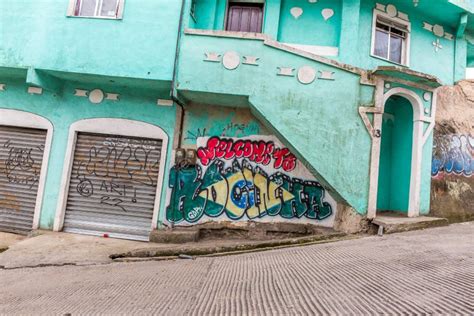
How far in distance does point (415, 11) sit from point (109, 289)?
985cm

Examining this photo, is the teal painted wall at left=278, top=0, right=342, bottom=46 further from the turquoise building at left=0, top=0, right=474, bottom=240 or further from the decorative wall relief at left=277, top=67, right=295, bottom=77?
the decorative wall relief at left=277, top=67, right=295, bottom=77

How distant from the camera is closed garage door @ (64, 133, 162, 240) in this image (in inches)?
309

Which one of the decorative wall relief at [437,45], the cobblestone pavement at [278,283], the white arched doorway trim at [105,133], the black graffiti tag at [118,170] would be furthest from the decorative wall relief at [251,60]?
the decorative wall relief at [437,45]

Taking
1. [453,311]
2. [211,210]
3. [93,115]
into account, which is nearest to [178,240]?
[211,210]

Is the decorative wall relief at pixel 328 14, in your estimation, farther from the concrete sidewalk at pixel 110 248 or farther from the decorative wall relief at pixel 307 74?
the concrete sidewalk at pixel 110 248

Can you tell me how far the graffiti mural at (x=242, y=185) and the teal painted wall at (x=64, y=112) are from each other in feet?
1.91

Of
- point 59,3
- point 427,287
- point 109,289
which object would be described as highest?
point 59,3

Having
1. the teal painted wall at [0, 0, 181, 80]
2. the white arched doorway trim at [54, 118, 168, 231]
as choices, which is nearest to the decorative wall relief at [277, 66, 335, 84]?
the teal painted wall at [0, 0, 181, 80]

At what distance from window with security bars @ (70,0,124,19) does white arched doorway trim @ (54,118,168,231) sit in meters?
2.46

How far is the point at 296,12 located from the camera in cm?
826

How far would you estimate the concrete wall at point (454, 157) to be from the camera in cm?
815

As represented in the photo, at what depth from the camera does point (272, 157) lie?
7750 millimetres

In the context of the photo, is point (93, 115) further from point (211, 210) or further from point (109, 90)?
point (211, 210)

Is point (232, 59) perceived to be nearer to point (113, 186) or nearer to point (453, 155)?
point (113, 186)
